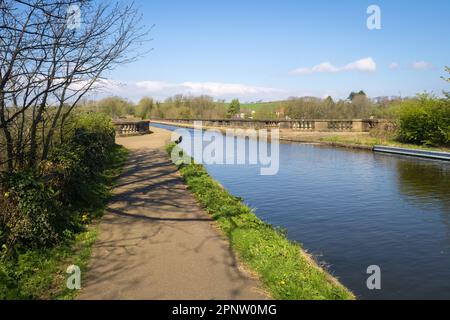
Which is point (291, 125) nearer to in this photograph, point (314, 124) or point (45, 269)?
point (314, 124)

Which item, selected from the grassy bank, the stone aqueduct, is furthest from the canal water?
the stone aqueduct

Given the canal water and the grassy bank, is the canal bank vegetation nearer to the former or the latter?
the canal water

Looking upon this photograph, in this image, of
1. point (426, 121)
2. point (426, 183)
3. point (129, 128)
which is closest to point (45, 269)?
point (426, 183)

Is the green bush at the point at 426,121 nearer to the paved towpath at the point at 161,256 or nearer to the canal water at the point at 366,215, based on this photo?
the canal water at the point at 366,215

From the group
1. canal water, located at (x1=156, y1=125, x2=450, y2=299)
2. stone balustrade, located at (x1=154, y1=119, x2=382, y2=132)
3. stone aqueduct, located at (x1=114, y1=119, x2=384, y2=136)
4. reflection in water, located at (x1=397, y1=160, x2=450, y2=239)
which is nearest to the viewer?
canal water, located at (x1=156, y1=125, x2=450, y2=299)

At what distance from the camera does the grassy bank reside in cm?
565

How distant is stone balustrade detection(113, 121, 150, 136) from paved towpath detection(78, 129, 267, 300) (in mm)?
26385

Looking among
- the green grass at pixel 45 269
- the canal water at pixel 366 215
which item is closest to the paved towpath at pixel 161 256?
the green grass at pixel 45 269

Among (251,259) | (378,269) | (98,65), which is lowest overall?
(378,269)

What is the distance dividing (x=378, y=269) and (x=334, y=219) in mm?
3437

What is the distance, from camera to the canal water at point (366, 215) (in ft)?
24.4
